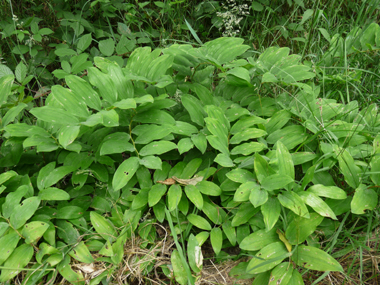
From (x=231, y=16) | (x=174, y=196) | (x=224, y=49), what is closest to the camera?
(x=174, y=196)

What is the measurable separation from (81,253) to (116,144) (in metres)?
0.55

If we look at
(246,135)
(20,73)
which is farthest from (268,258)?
(20,73)

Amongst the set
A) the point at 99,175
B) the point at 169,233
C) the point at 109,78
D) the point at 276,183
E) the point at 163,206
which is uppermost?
the point at 109,78

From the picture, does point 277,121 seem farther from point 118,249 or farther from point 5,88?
point 5,88

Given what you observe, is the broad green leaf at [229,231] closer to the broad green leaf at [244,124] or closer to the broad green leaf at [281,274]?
the broad green leaf at [281,274]

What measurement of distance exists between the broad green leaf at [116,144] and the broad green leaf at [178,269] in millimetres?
561

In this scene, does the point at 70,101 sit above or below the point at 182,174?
above

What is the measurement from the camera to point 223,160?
4.79ft

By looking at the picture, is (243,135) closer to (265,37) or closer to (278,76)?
(278,76)

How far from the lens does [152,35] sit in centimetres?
262

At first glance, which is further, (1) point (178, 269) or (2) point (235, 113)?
(2) point (235, 113)

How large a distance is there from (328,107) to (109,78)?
127cm

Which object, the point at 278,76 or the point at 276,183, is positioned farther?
the point at 278,76

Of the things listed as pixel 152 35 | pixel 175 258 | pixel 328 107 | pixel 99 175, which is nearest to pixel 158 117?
pixel 99 175
